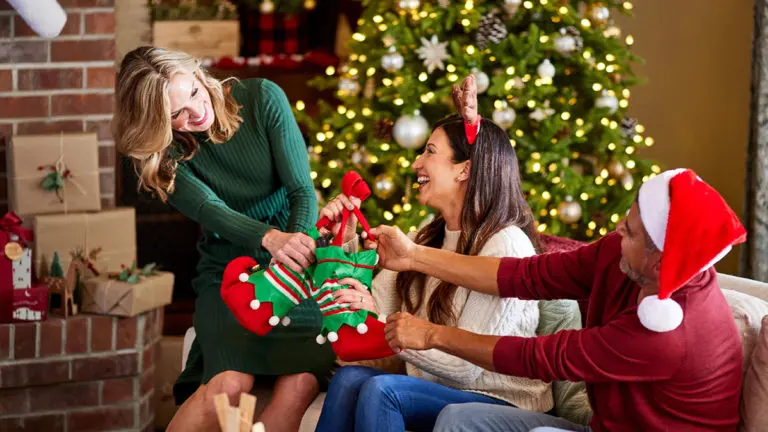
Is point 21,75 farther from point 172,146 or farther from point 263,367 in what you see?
point 263,367

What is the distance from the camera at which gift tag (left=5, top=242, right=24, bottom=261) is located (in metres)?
3.08

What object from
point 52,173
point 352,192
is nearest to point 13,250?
point 52,173

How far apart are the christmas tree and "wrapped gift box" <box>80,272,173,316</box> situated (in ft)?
3.35

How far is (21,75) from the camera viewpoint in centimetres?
334

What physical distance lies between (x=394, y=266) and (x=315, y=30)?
352 centimetres

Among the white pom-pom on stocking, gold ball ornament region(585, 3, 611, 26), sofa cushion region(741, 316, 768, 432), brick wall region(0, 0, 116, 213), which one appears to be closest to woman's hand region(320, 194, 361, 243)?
the white pom-pom on stocking

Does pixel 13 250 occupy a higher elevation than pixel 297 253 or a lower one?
lower

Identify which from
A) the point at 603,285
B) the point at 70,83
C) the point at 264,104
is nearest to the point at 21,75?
the point at 70,83

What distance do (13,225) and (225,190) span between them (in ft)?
3.08

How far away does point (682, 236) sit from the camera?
1663 millimetres

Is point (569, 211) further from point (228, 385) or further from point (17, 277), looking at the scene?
point (17, 277)

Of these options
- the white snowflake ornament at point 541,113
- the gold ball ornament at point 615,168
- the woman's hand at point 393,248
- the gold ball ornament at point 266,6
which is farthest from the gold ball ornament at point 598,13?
the woman's hand at point 393,248

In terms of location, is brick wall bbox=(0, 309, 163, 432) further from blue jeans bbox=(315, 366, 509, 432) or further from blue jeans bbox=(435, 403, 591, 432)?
blue jeans bbox=(435, 403, 591, 432)

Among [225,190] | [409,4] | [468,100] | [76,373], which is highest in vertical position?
[409,4]
